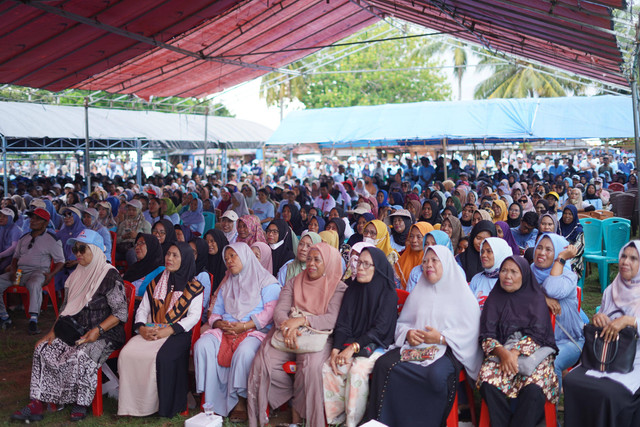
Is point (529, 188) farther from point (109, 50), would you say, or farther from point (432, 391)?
point (432, 391)

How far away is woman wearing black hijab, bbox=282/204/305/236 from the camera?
7801 mm

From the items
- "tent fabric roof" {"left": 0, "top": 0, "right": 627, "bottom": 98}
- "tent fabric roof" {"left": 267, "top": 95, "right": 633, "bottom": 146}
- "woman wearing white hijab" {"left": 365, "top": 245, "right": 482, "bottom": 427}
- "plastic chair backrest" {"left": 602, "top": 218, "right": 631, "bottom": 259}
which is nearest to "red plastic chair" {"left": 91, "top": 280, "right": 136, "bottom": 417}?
"woman wearing white hijab" {"left": 365, "top": 245, "right": 482, "bottom": 427}

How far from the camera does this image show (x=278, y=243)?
5.83 meters

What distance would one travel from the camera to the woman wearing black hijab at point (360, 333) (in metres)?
3.47

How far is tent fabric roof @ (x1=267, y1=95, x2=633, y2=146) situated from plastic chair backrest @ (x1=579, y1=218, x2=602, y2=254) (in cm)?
644

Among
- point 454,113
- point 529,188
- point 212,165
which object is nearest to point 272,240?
point 529,188

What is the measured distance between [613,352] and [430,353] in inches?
37.1

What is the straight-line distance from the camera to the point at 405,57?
33.2m

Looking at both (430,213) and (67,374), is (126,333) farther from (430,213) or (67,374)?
(430,213)

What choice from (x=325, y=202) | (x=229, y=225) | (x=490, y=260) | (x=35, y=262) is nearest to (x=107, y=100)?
(x=325, y=202)

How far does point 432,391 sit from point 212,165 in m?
31.7

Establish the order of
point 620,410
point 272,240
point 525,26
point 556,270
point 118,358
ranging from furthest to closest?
point 525,26
point 272,240
point 118,358
point 556,270
point 620,410

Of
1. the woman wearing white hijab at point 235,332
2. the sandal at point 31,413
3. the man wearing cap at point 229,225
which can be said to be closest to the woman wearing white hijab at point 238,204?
the man wearing cap at point 229,225

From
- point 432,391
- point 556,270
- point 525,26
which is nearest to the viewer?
point 432,391
